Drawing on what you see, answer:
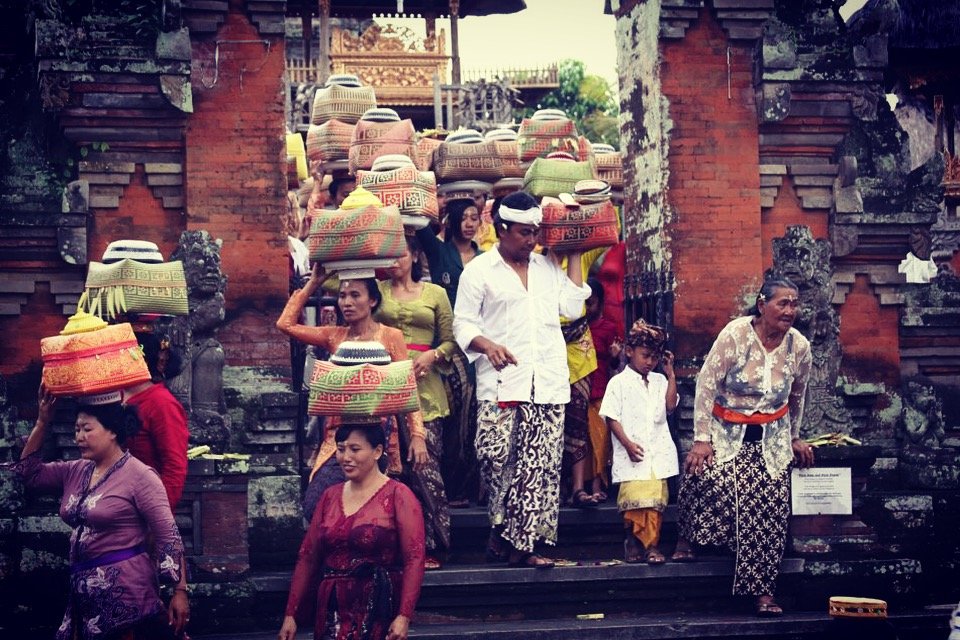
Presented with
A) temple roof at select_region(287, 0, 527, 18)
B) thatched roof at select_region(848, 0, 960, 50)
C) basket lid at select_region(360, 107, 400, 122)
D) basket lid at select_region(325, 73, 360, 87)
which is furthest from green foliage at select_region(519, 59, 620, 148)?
basket lid at select_region(360, 107, 400, 122)

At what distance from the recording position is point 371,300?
24.8ft

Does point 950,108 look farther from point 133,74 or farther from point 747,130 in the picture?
point 133,74

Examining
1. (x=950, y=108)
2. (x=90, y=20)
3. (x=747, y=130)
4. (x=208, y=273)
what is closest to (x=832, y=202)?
(x=747, y=130)

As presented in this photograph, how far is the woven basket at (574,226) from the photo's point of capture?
8102 millimetres

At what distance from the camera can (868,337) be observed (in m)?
9.53

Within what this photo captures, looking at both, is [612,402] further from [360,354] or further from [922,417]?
[922,417]

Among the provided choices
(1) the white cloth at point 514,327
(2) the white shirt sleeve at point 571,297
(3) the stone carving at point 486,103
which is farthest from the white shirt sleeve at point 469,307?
(3) the stone carving at point 486,103

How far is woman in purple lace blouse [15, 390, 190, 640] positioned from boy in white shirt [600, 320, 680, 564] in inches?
111

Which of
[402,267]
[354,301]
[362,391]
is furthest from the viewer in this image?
[402,267]

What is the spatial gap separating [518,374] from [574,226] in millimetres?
1042

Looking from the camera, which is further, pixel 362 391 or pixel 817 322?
pixel 817 322

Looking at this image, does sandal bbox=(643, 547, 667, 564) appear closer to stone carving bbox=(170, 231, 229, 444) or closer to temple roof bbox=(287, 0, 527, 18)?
stone carving bbox=(170, 231, 229, 444)

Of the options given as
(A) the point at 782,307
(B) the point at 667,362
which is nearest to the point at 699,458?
(B) the point at 667,362

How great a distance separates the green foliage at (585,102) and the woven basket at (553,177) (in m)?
24.7
